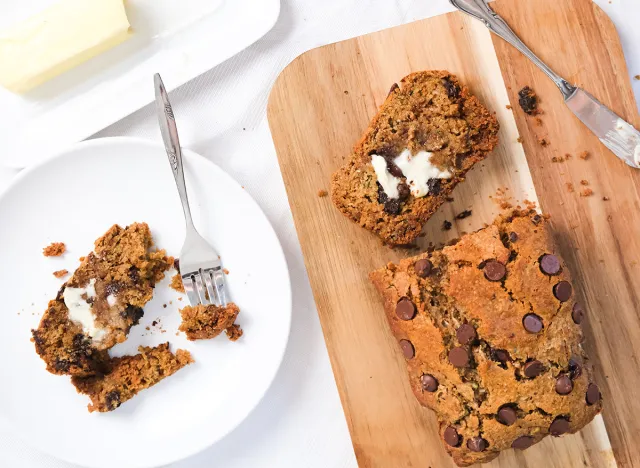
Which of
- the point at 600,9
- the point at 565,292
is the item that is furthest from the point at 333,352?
the point at 600,9

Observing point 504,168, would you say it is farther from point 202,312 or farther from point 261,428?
point 261,428

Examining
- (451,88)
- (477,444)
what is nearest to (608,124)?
(451,88)

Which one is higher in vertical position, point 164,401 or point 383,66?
point 383,66

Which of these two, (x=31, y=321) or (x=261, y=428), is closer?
(x=31, y=321)

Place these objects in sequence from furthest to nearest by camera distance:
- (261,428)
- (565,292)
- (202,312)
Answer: (261,428) < (202,312) < (565,292)

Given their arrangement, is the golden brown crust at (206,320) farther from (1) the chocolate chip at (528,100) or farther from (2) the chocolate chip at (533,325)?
(1) the chocolate chip at (528,100)

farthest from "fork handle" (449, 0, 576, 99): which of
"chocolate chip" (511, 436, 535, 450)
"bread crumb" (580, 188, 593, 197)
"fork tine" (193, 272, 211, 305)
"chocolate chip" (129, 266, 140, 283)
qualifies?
"chocolate chip" (129, 266, 140, 283)
